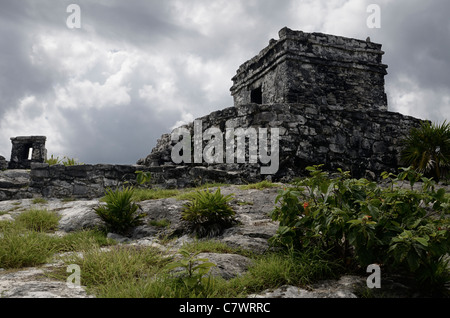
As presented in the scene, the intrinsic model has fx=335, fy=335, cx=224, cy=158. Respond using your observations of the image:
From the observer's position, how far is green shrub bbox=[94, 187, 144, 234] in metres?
5.09

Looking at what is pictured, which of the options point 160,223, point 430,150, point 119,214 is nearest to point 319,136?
point 430,150

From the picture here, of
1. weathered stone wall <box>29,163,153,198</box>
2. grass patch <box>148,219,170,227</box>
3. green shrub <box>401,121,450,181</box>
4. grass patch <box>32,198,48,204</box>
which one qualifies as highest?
green shrub <box>401,121,450,181</box>

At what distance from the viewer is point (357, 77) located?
13.4 meters

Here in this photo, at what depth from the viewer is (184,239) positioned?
4.64 m

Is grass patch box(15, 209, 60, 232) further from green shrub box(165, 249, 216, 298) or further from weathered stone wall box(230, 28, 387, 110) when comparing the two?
weathered stone wall box(230, 28, 387, 110)

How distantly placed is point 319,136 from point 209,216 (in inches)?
192

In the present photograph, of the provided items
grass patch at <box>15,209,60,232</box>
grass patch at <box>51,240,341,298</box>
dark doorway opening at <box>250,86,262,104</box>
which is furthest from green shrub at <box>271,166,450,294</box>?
dark doorway opening at <box>250,86,262,104</box>

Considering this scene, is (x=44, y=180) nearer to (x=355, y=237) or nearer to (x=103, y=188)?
(x=103, y=188)

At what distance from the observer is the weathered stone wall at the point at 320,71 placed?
12.3 meters

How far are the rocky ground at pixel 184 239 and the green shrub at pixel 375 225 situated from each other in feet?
1.13

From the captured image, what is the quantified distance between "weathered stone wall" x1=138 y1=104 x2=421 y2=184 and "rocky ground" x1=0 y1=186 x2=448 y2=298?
1.70m

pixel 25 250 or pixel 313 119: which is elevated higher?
pixel 313 119

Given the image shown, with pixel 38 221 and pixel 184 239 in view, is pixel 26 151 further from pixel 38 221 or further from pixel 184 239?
pixel 184 239
